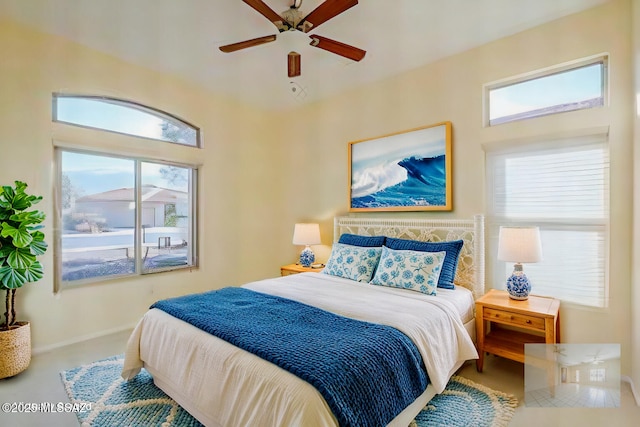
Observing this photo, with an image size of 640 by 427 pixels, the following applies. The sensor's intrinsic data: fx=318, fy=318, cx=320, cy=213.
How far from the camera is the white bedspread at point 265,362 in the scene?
54.3 inches

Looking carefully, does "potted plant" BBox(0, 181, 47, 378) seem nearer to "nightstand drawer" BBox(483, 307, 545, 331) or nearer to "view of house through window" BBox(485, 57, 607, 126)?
"nightstand drawer" BBox(483, 307, 545, 331)

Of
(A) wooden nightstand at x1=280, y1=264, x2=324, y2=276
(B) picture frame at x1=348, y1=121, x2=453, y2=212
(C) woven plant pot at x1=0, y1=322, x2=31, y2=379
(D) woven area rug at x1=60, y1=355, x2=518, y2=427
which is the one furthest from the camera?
(A) wooden nightstand at x1=280, y1=264, x2=324, y2=276

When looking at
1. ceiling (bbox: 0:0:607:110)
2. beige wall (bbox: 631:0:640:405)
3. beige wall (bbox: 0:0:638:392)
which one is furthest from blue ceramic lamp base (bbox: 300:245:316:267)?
A: beige wall (bbox: 631:0:640:405)

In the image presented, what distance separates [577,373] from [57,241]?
4.56 m

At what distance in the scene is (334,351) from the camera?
1549mm

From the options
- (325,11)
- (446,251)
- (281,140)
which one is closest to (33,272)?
(325,11)

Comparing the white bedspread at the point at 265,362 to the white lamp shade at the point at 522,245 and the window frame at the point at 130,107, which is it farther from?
the window frame at the point at 130,107

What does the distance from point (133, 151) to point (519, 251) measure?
3847mm

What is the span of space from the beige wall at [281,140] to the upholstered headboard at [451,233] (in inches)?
5.2

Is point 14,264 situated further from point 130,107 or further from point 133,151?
point 130,107

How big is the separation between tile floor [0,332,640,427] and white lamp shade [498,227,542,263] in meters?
0.90

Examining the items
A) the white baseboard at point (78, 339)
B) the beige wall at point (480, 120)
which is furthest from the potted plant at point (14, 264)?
the beige wall at point (480, 120)

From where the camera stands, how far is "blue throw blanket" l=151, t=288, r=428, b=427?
140 cm

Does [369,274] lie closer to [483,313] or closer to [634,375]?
[483,313]
